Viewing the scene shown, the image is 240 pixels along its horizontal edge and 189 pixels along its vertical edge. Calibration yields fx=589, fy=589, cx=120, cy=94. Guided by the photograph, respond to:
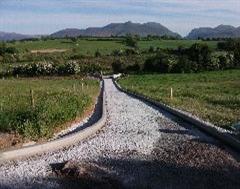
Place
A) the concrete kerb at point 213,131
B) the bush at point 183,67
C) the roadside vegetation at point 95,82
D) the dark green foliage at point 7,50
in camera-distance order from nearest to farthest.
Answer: the concrete kerb at point 213,131, the roadside vegetation at point 95,82, the bush at point 183,67, the dark green foliage at point 7,50

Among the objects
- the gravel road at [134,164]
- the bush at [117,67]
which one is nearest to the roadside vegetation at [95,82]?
the bush at [117,67]

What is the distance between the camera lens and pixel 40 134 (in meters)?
18.2

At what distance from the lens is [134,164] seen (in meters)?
14.8

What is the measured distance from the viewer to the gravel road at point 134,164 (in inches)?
504

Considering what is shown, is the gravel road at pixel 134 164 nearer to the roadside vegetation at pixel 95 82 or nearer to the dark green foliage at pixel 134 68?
the roadside vegetation at pixel 95 82

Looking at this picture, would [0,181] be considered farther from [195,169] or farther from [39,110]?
[39,110]

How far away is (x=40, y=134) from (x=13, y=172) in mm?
4575

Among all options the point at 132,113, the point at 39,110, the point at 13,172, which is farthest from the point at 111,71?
the point at 13,172

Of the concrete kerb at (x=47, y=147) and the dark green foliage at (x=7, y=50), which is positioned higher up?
the concrete kerb at (x=47, y=147)

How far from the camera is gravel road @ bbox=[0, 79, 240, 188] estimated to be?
1281cm

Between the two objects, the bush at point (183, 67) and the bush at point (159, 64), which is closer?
the bush at point (183, 67)

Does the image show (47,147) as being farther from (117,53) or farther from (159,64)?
(117,53)

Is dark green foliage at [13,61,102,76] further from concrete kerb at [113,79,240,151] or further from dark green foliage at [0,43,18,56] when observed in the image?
concrete kerb at [113,79,240,151]

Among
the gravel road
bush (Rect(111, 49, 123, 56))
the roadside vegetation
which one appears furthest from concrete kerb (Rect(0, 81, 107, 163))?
bush (Rect(111, 49, 123, 56))
